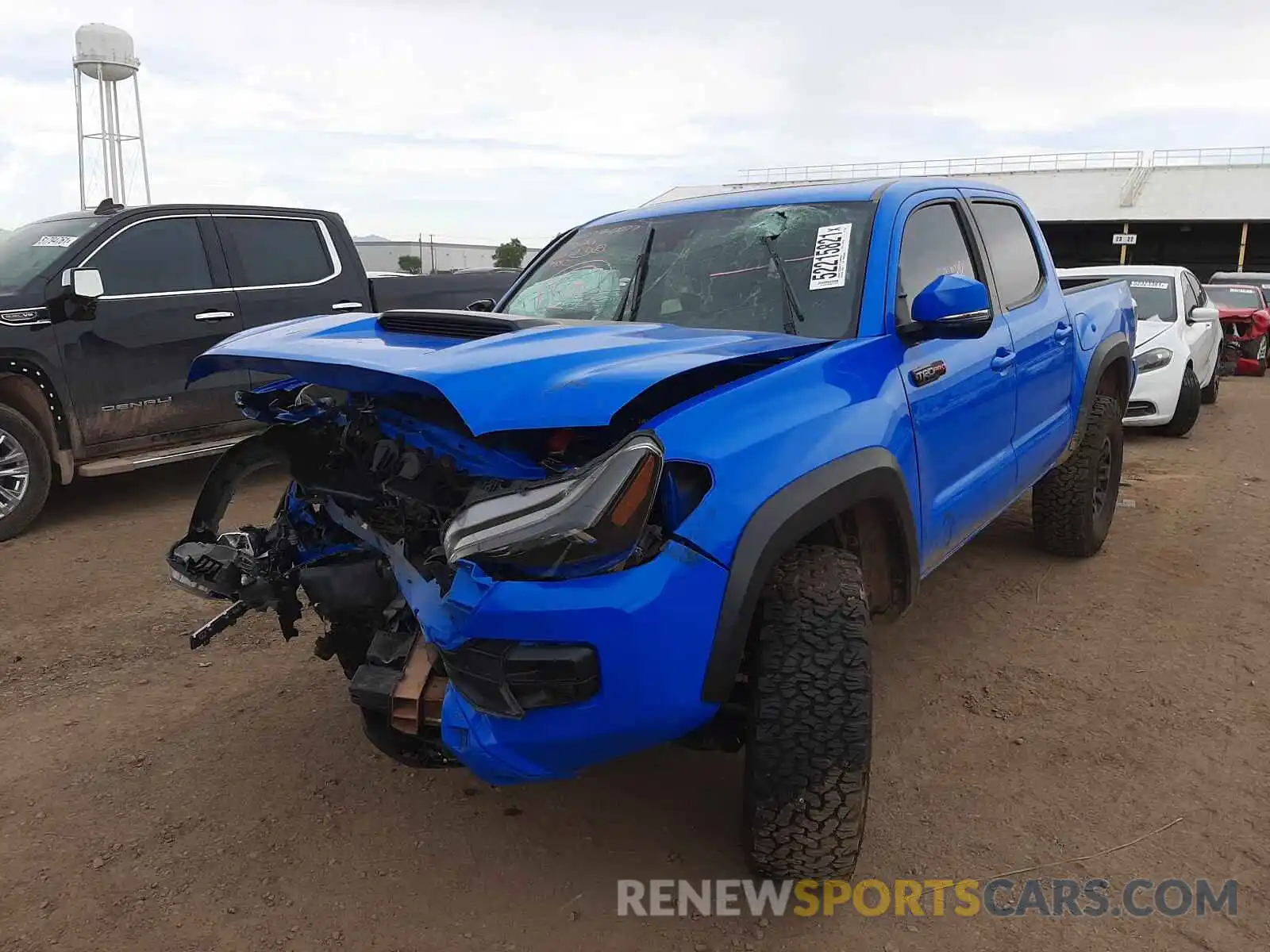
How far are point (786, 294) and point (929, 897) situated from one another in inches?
72.2

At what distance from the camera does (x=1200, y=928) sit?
7.68ft

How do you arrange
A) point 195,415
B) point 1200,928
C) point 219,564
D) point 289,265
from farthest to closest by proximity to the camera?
1. point 289,265
2. point 195,415
3. point 219,564
4. point 1200,928

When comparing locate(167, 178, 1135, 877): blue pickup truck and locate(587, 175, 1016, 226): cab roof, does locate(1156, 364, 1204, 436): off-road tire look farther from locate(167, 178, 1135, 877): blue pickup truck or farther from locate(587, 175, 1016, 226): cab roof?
locate(167, 178, 1135, 877): blue pickup truck

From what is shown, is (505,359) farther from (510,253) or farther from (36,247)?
(510,253)

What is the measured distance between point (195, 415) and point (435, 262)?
942 inches

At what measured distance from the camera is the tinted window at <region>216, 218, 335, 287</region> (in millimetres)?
6691

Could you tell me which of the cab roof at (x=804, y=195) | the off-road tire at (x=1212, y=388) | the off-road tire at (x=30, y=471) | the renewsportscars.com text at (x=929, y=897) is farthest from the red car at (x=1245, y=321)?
the off-road tire at (x=30, y=471)

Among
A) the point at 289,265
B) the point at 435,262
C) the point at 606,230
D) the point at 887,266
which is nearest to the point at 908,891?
the point at 887,266

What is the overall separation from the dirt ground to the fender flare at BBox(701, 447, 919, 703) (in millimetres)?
762

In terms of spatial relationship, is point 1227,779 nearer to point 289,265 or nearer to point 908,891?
point 908,891

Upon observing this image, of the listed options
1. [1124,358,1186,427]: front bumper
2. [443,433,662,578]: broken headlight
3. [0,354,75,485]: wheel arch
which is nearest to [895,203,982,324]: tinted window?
[443,433,662,578]: broken headlight

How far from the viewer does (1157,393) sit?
876cm

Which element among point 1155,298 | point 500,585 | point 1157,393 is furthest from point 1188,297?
point 500,585

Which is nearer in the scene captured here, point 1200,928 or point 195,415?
point 1200,928
